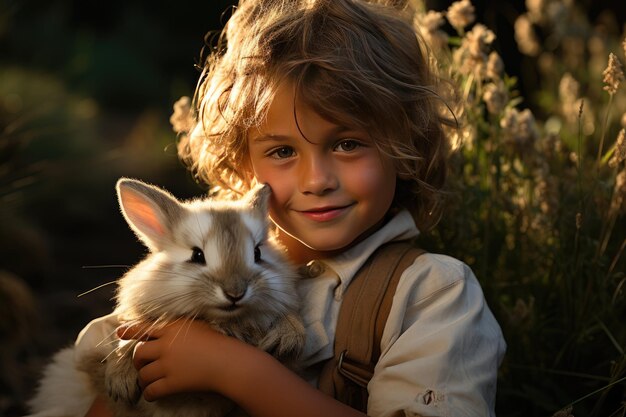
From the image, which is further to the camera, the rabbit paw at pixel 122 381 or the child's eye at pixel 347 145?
the child's eye at pixel 347 145

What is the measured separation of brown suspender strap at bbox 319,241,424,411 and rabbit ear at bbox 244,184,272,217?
14.8 inches

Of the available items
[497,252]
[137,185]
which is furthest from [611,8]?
[137,185]

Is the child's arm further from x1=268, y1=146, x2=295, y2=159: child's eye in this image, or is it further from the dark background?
x1=268, y1=146, x2=295, y2=159: child's eye

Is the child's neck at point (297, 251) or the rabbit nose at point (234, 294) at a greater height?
the rabbit nose at point (234, 294)

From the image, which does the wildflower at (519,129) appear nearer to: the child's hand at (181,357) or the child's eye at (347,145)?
the child's eye at (347,145)

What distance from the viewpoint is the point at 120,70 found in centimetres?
1018

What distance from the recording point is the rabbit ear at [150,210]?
95.9 inches

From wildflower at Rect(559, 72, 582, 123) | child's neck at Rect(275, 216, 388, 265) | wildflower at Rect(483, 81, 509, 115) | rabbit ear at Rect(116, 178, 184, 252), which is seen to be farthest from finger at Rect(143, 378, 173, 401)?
wildflower at Rect(559, 72, 582, 123)

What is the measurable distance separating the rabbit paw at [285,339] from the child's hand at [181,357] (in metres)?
0.10

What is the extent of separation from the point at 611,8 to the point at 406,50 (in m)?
6.94

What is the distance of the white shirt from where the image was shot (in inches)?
92.1

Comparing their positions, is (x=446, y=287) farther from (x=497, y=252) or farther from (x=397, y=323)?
(x=497, y=252)

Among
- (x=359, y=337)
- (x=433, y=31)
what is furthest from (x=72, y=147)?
(x=359, y=337)

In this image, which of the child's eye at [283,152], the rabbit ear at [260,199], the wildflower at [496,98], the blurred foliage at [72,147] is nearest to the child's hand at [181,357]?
the rabbit ear at [260,199]
